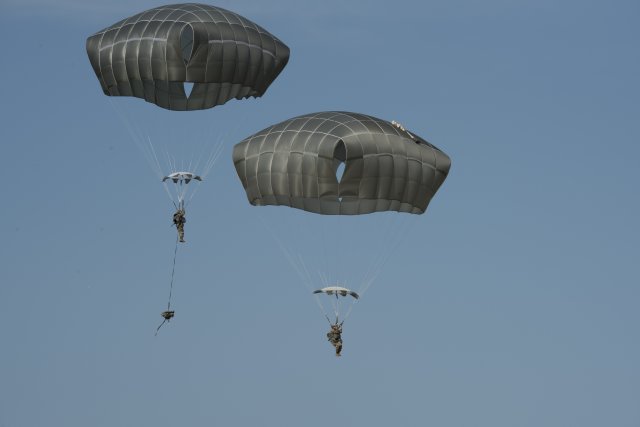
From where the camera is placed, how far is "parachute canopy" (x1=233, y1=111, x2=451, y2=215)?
73625 mm

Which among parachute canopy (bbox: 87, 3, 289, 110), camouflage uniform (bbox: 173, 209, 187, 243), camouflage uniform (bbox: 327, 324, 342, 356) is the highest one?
parachute canopy (bbox: 87, 3, 289, 110)

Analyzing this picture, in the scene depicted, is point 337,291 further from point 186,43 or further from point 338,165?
point 186,43

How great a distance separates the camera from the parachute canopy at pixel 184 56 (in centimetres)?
7675

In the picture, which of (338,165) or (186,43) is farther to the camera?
(186,43)

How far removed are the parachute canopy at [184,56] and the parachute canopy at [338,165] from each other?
337cm

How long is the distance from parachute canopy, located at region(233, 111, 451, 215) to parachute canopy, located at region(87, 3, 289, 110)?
3.37 metres

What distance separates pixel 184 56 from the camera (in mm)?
77000

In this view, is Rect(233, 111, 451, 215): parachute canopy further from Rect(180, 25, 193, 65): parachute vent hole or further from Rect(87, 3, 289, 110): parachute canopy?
Rect(180, 25, 193, 65): parachute vent hole

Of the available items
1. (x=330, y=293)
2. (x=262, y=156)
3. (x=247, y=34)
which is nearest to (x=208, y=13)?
(x=247, y=34)

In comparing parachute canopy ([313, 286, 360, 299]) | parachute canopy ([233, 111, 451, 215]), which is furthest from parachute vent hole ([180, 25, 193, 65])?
parachute canopy ([313, 286, 360, 299])

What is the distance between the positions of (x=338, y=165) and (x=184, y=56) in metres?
6.86

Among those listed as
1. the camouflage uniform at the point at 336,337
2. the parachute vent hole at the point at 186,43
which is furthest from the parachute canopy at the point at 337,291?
the parachute vent hole at the point at 186,43

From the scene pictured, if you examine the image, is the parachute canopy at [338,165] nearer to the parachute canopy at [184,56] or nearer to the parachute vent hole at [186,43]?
the parachute canopy at [184,56]

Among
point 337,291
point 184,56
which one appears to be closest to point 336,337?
point 337,291
